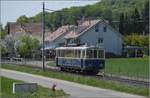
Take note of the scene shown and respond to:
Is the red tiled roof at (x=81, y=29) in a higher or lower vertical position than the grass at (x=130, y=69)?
higher

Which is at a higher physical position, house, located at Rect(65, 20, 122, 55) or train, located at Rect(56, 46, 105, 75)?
house, located at Rect(65, 20, 122, 55)

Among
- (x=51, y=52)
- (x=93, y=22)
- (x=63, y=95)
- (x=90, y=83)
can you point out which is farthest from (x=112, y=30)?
(x=63, y=95)

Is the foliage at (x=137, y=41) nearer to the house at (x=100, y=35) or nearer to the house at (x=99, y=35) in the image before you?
the house at (x=99, y=35)

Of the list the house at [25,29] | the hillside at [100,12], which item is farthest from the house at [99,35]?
the house at [25,29]

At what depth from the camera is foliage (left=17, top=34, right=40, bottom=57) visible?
96075 millimetres

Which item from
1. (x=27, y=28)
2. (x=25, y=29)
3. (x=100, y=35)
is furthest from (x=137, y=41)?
(x=27, y=28)

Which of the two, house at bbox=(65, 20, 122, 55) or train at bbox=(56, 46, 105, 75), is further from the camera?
house at bbox=(65, 20, 122, 55)

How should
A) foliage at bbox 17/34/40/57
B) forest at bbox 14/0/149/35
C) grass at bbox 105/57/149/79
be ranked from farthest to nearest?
1. forest at bbox 14/0/149/35
2. foliage at bbox 17/34/40/57
3. grass at bbox 105/57/149/79

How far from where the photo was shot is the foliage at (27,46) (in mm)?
96075

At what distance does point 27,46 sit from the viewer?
317ft

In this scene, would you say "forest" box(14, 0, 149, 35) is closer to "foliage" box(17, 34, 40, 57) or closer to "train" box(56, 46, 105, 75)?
"foliage" box(17, 34, 40, 57)

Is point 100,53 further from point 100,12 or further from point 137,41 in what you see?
point 100,12

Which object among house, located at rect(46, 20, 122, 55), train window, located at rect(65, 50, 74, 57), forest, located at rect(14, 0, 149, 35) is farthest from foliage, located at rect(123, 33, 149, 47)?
train window, located at rect(65, 50, 74, 57)

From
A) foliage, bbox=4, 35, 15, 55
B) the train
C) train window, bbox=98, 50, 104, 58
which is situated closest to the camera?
the train
